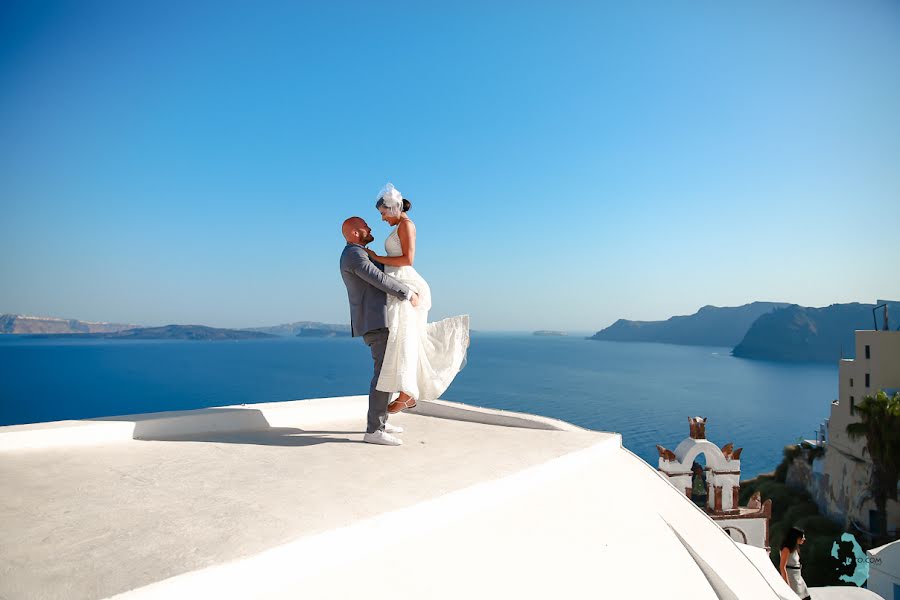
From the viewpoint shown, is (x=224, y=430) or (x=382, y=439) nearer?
(x=382, y=439)

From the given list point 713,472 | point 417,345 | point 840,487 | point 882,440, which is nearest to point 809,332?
point 840,487

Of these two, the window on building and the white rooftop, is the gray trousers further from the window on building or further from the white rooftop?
the window on building

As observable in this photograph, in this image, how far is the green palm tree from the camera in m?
25.2

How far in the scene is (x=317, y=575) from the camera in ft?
6.31

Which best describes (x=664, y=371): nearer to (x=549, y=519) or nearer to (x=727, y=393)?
(x=727, y=393)

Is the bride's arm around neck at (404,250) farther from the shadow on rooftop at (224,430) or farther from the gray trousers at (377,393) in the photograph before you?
the shadow on rooftop at (224,430)

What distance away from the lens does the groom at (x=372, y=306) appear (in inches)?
147

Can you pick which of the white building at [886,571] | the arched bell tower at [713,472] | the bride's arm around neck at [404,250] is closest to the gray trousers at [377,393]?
the bride's arm around neck at [404,250]

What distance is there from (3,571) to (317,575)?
0.97 metres

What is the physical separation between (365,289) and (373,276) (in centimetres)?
17

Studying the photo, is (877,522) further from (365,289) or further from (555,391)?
(555,391)

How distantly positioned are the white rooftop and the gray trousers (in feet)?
0.62

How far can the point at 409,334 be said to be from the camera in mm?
3848

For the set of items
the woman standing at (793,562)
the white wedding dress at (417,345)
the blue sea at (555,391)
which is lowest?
the blue sea at (555,391)
